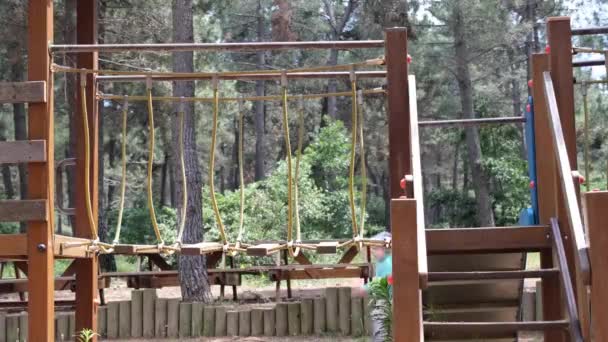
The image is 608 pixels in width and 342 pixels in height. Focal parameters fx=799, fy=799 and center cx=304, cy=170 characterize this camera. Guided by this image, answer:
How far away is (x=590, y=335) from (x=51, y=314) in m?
3.14

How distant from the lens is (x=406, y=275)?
11.6ft

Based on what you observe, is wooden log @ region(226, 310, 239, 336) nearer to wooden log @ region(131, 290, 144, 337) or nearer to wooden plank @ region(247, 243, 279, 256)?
wooden log @ region(131, 290, 144, 337)

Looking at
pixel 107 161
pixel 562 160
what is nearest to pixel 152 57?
pixel 562 160

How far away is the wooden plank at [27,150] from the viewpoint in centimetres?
492

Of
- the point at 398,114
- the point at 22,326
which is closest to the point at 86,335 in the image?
the point at 398,114

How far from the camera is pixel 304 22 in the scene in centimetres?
2902

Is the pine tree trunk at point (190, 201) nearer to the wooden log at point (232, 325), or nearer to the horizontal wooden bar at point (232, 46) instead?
the wooden log at point (232, 325)

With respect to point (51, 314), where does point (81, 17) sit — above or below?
above

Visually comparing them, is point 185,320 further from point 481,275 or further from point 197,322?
point 481,275

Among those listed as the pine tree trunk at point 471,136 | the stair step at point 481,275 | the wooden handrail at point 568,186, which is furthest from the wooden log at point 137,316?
the pine tree trunk at point 471,136

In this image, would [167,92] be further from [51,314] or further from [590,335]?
[590,335]

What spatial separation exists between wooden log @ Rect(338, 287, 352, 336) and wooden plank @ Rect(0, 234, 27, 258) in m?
5.05

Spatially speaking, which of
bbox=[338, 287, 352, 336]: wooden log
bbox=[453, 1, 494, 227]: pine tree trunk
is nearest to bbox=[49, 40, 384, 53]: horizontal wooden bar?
bbox=[338, 287, 352, 336]: wooden log

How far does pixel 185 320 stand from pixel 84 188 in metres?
3.88
